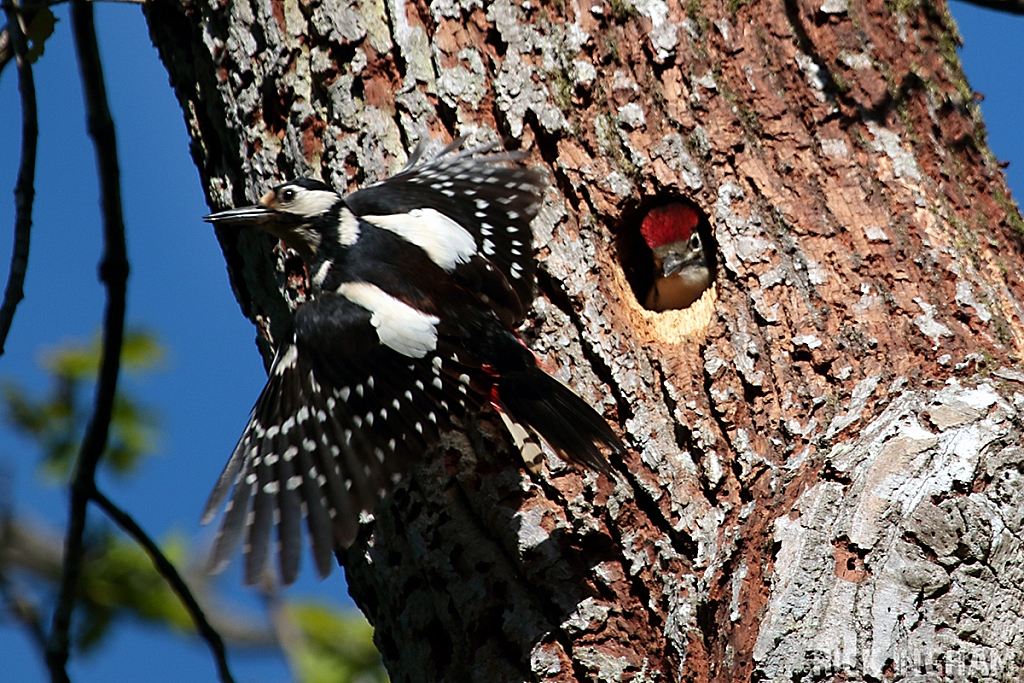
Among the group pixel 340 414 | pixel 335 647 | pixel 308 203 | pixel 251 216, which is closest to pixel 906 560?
pixel 340 414

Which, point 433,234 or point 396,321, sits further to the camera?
point 433,234

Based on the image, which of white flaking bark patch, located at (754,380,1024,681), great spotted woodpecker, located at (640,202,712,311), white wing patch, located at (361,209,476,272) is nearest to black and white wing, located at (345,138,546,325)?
white wing patch, located at (361,209,476,272)

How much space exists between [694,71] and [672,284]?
2.24 ft

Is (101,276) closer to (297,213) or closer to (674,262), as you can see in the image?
(297,213)

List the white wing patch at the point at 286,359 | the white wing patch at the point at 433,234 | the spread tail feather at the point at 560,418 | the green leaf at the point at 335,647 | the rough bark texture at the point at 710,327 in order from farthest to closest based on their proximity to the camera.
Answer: the green leaf at the point at 335,647 < the white wing patch at the point at 433,234 < the white wing patch at the point at 286,359 < the spread tail feather at the point at 560,418 < the rough bark texture at the point at 710,327

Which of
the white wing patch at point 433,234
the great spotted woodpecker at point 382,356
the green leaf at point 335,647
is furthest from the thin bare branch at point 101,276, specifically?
the green leaf at point 335,647

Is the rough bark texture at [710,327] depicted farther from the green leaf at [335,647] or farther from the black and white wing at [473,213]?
the green leaf at [335,647]

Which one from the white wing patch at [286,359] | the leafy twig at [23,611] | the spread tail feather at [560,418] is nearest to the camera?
the leafy twig at [23,611]

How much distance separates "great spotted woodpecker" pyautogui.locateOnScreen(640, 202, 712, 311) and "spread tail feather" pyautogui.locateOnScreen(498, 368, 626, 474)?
1.69ft

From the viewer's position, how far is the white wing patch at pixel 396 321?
2441 mm

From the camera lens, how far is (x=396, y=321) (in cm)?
249

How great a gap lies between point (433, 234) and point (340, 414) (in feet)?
1.95

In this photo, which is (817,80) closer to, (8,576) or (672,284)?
(672,284)

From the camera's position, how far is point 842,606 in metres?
1.94
